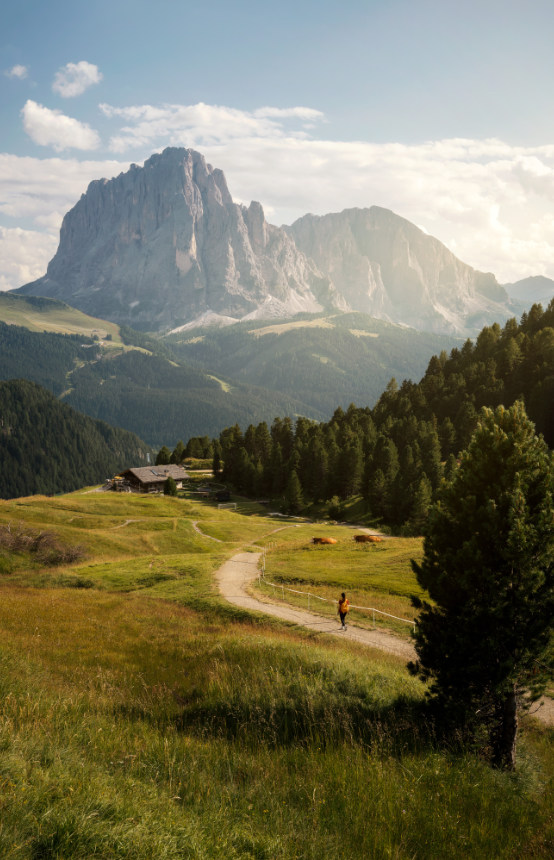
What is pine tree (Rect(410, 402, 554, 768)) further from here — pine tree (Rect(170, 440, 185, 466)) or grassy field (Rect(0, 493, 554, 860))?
pine tree (Rect(170, 440, 185, 466))

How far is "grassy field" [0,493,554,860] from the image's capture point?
6.15 m

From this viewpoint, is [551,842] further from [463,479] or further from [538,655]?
[463,479]

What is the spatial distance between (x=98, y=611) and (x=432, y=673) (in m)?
20.1

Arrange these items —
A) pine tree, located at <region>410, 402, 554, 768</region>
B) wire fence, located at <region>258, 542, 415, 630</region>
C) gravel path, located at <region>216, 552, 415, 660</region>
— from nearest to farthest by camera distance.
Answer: pine tree, located at <region>410, 402, 554, 768</region>
gravel path, located at <region>216, 552, 415, 660</region>
wire fence, located at <region>258, 542, 415, 630</region>

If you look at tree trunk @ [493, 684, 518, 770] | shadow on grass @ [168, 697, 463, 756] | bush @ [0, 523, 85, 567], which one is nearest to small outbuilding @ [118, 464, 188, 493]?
bush @ [0, 523, 85, 567]

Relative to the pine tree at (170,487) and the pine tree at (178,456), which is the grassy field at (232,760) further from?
the pine tree at (178,456)

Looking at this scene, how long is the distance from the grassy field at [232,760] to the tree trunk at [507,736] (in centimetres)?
47

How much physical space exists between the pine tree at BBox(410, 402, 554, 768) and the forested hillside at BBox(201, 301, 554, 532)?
231 feet

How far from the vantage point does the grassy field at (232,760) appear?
6148 millimetres

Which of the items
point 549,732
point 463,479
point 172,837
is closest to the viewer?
point 172,837

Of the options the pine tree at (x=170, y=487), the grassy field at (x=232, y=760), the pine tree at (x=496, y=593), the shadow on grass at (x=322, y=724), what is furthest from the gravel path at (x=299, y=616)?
the pine tree at (x=170, y=487)

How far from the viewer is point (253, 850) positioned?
6.28m

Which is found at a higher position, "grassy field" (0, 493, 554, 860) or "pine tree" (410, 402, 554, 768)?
"pine tree" (410, 402, 554, 768)

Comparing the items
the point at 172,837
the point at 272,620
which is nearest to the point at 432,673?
the point at 172,837
